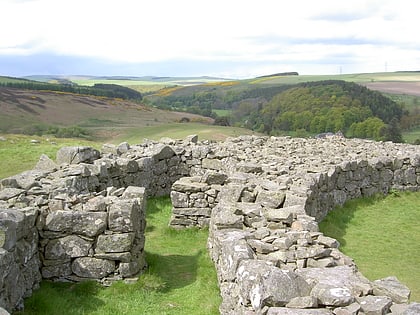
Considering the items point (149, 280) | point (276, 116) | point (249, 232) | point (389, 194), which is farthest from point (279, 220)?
point (276, 116)

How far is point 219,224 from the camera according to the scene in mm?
10633

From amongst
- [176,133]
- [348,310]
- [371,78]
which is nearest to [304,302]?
[348,310]

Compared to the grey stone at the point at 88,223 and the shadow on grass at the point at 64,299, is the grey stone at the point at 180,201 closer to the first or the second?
the grey stone at the point at 88,223

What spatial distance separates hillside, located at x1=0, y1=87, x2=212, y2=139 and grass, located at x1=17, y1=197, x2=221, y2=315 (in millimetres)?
32572

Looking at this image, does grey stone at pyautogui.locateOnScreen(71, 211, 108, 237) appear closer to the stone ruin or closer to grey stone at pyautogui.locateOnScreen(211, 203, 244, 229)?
the stone ruin

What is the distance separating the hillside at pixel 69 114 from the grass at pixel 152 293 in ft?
107

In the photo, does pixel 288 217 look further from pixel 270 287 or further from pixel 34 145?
pixel 34 145

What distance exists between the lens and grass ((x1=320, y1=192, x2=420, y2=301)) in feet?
41.3

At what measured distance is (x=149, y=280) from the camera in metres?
10.6

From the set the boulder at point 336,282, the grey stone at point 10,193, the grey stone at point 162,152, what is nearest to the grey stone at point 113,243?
the grey stone at point 10,193

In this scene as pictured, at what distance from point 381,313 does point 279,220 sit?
4.41m

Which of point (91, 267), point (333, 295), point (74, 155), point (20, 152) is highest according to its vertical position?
point (74, 155)

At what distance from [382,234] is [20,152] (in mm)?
19611

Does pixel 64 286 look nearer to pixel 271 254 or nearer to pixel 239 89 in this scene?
pixel 271 254
